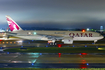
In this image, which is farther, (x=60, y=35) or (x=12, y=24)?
(x=12, y=24)

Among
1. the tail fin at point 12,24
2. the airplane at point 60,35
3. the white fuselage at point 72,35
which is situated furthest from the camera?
the tail fin at point 12,24

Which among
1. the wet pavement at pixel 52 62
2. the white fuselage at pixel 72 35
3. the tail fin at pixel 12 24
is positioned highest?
the tail fin at pixel 12 24

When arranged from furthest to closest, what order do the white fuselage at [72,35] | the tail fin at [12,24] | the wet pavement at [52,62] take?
the tail fin at [12,24]
the white fuselage at [72,35]
the wet pavement at [52,62]

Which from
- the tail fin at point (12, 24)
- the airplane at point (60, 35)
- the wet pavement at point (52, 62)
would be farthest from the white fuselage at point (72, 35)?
the wet pavement at point (52, 62)

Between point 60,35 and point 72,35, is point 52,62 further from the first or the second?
point 72,35

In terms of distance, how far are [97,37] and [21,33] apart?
23.7 m

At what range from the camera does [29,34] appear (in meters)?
38.4

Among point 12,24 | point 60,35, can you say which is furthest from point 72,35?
point 12,24

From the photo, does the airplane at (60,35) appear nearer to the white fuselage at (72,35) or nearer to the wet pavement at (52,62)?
the white fuselage at (72,35)

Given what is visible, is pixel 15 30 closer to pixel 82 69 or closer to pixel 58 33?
pixel 58 33

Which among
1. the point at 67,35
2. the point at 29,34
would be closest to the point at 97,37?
the point at 67,35

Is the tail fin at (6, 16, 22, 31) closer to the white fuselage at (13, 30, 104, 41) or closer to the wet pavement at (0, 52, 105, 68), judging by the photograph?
the white fuselage at (13, 30, 104, 41)

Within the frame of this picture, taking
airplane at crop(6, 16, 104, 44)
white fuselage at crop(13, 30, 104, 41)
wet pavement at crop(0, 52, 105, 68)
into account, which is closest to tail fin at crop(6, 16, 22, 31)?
airplane at crop(6, 16, 104, 44)

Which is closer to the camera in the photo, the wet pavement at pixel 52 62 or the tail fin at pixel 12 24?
the wet pavement at pixel 52 62
